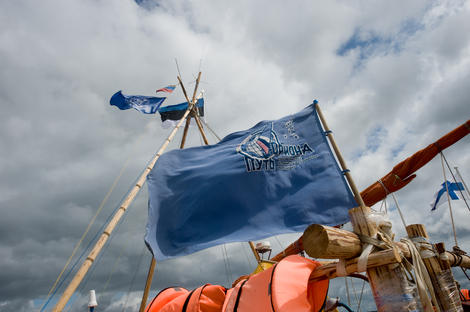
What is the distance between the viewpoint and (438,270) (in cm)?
574

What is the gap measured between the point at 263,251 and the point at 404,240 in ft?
37.5

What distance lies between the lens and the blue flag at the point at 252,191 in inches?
252

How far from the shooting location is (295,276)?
4578mm

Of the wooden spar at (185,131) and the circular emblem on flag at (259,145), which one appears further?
the wooden spar at (185,131)

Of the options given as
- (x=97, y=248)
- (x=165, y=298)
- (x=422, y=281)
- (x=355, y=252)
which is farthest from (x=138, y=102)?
(x=422, y=281)

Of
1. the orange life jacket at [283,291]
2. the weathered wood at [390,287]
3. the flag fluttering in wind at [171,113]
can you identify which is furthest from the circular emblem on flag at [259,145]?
the flag fluttering in wind at [171,113]

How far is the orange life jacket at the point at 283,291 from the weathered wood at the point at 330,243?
51 centimetres

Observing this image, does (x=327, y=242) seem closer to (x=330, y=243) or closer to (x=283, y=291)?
(x=330, y=243)

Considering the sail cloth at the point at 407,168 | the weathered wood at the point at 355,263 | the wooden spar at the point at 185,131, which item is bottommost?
the weathered wood at the point at 355,263

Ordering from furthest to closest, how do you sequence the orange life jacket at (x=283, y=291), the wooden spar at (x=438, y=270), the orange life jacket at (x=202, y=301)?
the orange life jacket at (x=202, y=301) → the wooden spar at (x=438, y=270) → the orange life jacket at (x=283, y=291)

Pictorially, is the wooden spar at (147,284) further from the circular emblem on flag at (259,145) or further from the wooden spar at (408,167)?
the wooden spar at (408,167)

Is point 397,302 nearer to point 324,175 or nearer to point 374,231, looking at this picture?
point 374,231

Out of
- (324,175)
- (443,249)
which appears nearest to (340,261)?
(324,175)

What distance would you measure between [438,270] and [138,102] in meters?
11.1
